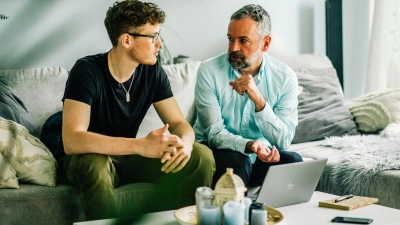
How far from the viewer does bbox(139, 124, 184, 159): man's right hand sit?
162 cm

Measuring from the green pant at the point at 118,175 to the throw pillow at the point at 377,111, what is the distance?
1.22m

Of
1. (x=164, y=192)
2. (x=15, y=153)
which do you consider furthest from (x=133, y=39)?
(x=164, y=192)

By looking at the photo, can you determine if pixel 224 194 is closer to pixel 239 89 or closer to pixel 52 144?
pixel 239 89

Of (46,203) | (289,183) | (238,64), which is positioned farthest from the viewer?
(238,64)

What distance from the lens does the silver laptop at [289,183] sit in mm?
1529

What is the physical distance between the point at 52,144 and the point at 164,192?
189cm

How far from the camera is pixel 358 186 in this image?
2139 millimetres

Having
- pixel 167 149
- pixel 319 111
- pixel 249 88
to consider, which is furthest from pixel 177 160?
pixel 319 111

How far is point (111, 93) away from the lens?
6.29 ft

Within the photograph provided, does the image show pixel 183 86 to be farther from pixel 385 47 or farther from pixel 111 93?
pixel 385 47

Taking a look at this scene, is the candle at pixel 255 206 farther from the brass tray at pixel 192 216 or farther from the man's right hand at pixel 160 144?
the man's right hand at pixel 160 144

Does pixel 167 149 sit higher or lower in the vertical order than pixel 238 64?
lower

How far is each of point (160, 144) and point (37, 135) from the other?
0.77m

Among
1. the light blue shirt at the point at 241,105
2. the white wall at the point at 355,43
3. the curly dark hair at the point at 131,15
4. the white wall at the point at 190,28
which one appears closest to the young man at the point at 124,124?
the curly dark hair at the point at 131,15
